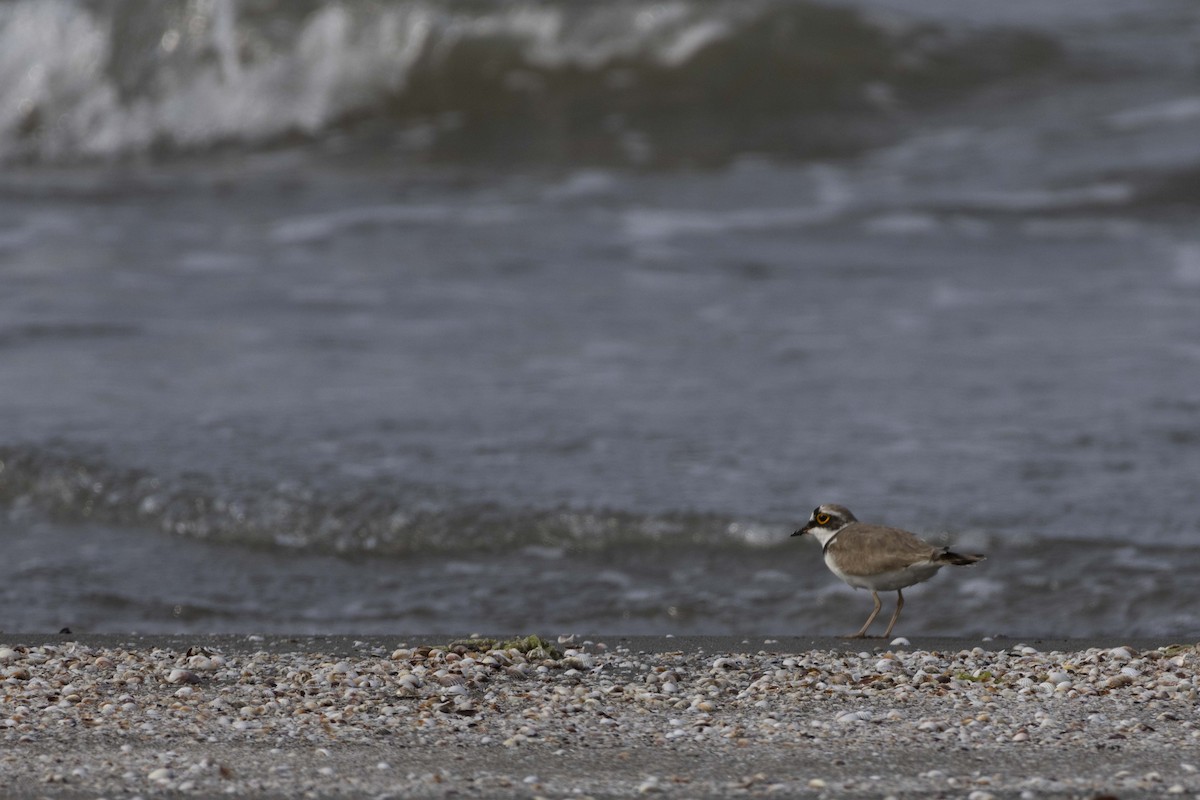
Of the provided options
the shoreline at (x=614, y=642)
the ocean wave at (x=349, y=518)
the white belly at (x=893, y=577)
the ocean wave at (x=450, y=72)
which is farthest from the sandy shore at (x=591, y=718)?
the ocean wave at (x=450, y=72)

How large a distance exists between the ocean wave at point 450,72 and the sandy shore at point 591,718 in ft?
32.7

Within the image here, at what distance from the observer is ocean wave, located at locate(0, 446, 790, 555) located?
5.72 m

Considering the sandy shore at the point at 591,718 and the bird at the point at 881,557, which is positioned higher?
the bird at the point at 881,557

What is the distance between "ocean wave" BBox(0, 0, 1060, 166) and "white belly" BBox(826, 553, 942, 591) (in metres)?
9.62

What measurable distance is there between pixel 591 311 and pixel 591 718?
562 cm

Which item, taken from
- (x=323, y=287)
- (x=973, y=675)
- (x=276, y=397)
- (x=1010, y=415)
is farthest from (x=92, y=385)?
(x=973, y=675)

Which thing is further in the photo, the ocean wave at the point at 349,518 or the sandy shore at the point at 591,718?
the ocean wave at the point at 349,518

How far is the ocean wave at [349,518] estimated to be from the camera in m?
5.72

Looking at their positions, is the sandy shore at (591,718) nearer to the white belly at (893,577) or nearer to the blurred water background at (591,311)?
the white belly at (893,577)

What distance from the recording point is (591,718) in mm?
3561

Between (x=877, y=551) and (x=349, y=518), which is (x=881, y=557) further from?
(x=349, y=518)

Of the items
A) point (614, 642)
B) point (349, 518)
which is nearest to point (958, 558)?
point (614, 642)

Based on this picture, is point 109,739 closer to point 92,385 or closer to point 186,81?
point 92,385

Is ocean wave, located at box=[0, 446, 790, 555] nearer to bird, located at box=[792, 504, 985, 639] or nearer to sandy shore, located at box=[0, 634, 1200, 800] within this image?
bird, located at box=[792, 504, 985, 639]
